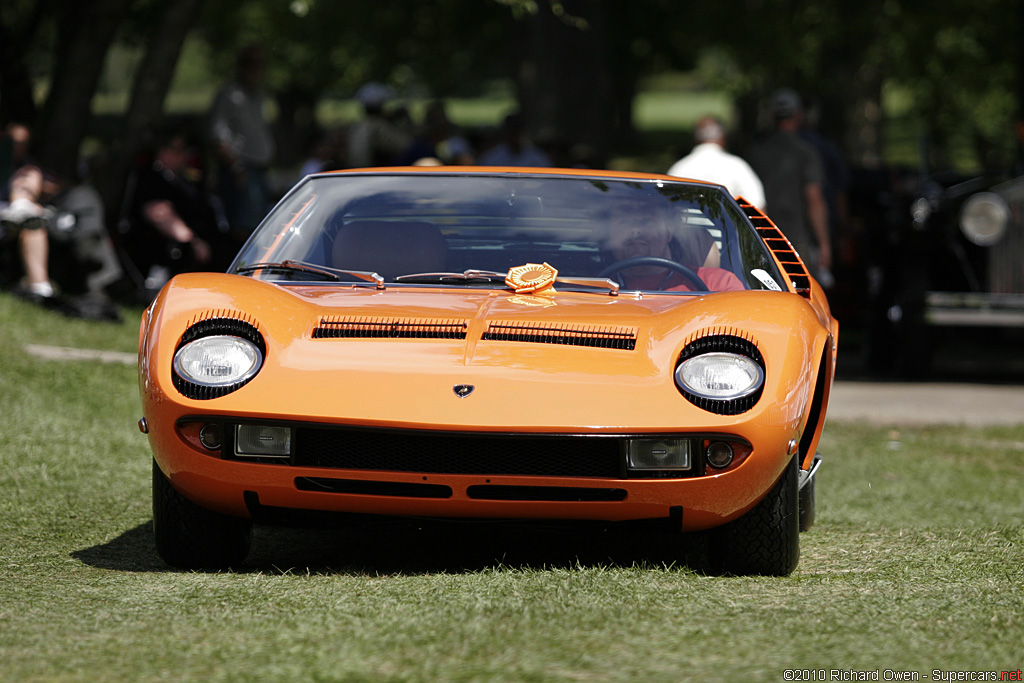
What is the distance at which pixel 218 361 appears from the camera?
4.20m

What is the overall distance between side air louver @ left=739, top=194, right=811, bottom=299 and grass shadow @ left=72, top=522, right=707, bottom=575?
986mm

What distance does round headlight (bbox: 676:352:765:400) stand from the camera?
4094mm

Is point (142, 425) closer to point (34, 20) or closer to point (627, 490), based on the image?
point (627, 490)

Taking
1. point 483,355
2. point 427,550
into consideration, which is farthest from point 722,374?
point 427,550

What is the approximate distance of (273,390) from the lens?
4.09 meters

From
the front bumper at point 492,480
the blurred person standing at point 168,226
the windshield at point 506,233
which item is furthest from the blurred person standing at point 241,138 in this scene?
the front bumper at point 492,480

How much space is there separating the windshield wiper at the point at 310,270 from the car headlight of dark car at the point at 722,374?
1189mm

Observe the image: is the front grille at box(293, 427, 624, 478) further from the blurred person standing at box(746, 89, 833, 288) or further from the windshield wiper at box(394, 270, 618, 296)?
the blurred person standing at box(746, 89, 833, 288)

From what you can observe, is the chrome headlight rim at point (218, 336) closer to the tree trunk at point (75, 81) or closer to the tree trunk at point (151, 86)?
the tree trunk at point (151, 86)

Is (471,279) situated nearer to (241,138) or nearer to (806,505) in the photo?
Result: (806,505)

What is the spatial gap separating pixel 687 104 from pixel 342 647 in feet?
290

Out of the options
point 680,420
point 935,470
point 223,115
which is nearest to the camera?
point 680,420

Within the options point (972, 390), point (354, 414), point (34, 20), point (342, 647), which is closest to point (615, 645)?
point (342, 647)

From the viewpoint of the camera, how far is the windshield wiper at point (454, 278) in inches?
191
